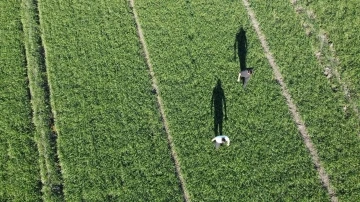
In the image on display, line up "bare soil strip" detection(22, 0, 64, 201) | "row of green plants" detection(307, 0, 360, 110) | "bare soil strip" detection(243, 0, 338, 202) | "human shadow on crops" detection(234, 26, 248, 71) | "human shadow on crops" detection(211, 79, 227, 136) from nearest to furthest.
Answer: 1. "bare soil strip" detection(243, 0, 338, 202)
2. "bare soil strip" detection(22, 0, 64, 201)
3. "human shadow on crops" detection(211, 79, 227, 136)
4. "row of green plants" detection(307, 0, 360, 110)
5. "human shadow on crops" detection(234, 26, 248, 71)

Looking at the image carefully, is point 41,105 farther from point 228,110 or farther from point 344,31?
point 344,31

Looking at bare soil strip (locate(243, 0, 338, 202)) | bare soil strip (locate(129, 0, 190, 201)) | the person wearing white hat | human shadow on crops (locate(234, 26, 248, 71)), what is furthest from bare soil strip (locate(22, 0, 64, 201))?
bare soil strip (locate(243, 0, 338, 202))

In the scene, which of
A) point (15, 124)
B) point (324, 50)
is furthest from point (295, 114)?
point (15, 124)

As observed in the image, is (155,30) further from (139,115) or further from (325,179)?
(325,179)

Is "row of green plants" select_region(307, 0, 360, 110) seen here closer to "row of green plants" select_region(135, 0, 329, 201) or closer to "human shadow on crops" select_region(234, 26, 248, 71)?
"row of green plants" select_region(135, 0, 329, 201)

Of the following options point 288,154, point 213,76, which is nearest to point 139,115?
point 213,76
